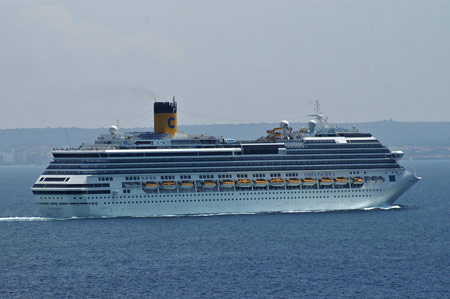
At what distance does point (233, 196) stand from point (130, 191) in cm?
1046

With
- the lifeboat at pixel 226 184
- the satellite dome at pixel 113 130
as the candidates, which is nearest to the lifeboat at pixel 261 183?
the lifeboat at pixel 226 184

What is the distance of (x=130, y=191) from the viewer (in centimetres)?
7862

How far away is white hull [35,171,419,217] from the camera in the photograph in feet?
253

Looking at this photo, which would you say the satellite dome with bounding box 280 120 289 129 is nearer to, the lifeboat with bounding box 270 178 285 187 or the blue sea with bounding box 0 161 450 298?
the lifeboat with bounding box 270 178 285 187

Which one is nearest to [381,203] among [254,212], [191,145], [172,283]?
[254,212]

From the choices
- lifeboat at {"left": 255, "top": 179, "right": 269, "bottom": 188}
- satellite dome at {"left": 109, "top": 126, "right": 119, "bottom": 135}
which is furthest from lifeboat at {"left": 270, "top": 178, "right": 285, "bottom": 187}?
satellite dome at {"left": 109, "top": 126, "right": 119, "bottom": 135}

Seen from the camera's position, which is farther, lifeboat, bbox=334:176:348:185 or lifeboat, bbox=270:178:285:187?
lifeboat, bbox=334:176:348:185

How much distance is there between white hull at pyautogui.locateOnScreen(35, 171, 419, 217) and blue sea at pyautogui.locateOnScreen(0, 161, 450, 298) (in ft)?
4.41

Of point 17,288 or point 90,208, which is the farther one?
point 90,208

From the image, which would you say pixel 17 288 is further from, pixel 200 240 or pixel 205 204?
pixel 205 204

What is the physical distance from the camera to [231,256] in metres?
58.0

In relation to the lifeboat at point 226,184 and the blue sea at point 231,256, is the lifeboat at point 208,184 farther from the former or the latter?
the blue sea at point 231,256

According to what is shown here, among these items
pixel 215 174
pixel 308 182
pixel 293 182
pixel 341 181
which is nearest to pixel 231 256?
pixel 215 174

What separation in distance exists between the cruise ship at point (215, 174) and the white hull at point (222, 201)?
10cm
